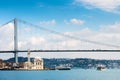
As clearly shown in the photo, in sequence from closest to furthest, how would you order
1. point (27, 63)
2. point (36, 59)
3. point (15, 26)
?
1. point (15, 26)
2. point (27, 63)
3. point (36, 59)

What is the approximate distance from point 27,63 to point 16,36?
4126cm

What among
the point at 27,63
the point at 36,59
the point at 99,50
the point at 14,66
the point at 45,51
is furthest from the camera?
the point at 36,59

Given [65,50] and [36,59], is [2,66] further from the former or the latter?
[65,50]

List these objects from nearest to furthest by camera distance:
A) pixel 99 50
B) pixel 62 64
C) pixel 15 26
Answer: pixel 99 50, pixel 15 26, pixel 62 64

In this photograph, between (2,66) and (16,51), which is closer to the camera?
(16,51)

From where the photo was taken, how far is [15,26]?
11050 cm

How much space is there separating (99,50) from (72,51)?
5.44 m

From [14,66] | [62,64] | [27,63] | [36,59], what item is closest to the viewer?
[14,66]

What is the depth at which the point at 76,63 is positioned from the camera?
639 ft

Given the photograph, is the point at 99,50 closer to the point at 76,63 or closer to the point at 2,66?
the point at 2,66

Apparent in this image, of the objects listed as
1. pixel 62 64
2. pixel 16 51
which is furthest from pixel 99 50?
pixel 62 64

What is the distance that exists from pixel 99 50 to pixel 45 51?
12.3 m

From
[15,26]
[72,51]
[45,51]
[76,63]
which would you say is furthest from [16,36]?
[76,63]

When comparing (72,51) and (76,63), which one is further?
(76,63)
